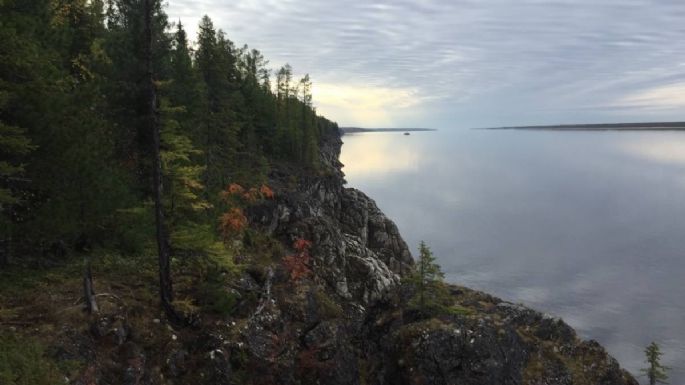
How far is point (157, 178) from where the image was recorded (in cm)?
1496

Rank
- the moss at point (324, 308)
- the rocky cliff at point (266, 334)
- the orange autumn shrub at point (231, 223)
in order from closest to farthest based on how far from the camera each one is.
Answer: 1. the rocky cliff at point (266, 334)
2. the moss at point (324, 308)
3. the orange autumn shrub at point (231, 223)

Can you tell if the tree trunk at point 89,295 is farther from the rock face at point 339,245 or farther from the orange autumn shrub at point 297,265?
the rock face at point 339,245

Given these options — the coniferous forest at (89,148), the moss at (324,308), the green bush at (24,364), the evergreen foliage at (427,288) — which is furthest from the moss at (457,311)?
the green bush at (24,364)

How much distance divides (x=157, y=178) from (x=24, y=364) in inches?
258

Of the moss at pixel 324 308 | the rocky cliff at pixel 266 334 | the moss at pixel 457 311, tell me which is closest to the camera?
the rocky cliff at pixel 266 334

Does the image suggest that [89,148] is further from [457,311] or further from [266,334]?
[457,311]

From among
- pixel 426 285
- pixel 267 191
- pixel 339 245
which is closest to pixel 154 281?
pixel 426 285

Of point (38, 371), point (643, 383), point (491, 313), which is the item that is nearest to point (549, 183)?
point (643, 383)

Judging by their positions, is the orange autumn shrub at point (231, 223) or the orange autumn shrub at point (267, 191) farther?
the orange autumn shrub at point (267, 191)

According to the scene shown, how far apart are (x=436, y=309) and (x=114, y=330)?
14.4 meters

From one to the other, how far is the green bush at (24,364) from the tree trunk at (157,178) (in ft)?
14.8

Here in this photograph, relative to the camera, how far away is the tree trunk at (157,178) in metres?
14.1

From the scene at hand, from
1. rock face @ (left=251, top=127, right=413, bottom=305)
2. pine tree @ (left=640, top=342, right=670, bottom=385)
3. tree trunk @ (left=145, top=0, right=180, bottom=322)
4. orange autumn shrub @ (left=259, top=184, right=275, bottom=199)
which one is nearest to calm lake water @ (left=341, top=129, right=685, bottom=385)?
pine tree @ (left=640, top=342, right=670, bottom=385)

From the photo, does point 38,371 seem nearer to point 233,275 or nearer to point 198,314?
point 198,314
